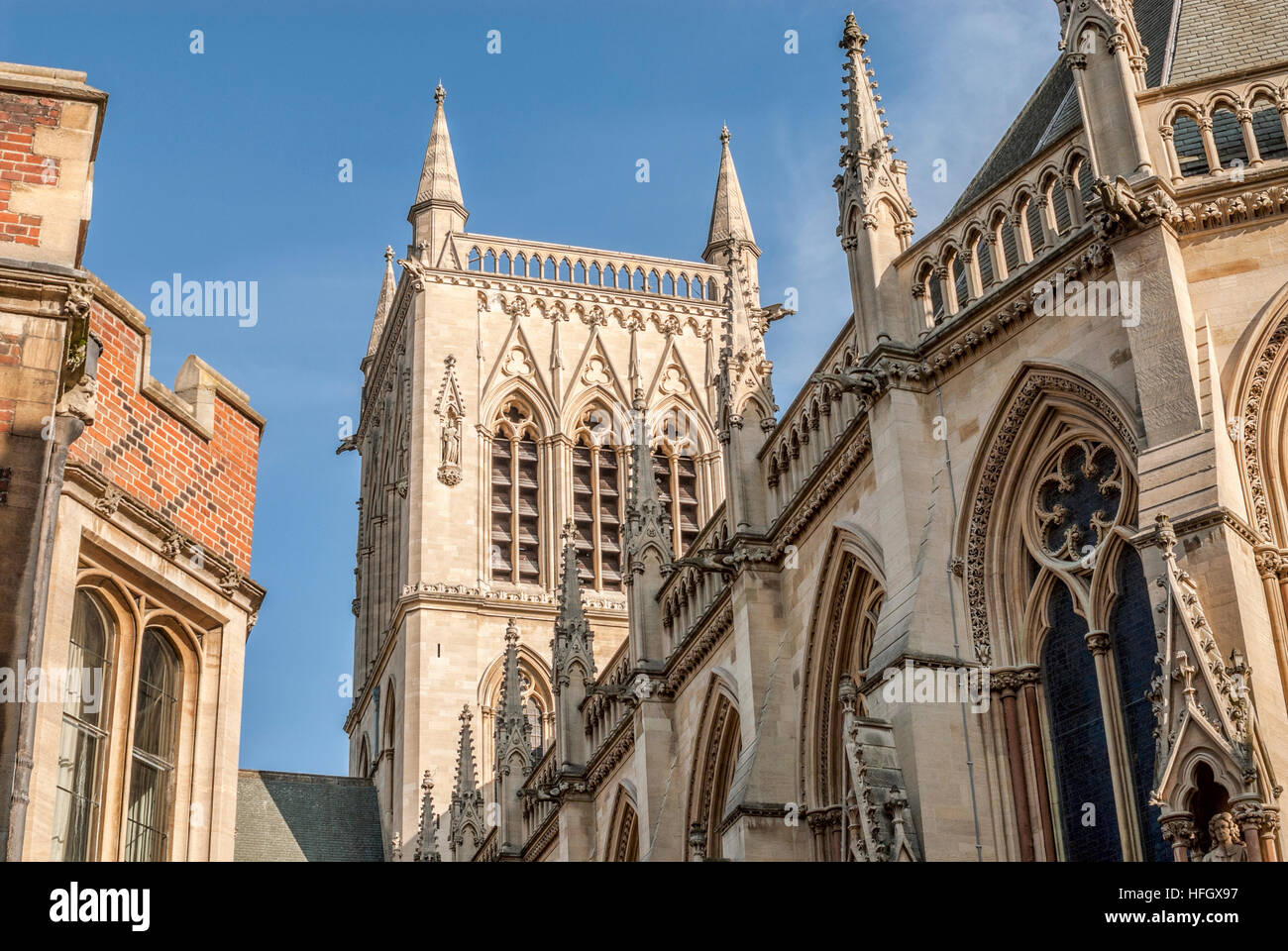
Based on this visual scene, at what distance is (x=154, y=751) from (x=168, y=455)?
91.6 inches

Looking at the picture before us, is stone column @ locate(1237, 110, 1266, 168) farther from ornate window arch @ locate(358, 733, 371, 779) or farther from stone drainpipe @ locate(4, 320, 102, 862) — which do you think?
ornate window arch @ locate(358, 733, 371, 779)

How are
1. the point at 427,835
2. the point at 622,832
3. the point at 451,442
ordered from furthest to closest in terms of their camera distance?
the point at 451,442 → the point at 427,835 → the point at 622,832

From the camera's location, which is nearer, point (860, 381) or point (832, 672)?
point (860, 381)

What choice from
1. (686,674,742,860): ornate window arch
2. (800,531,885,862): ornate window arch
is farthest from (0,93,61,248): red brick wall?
(686,674,742,860): ornate window arch

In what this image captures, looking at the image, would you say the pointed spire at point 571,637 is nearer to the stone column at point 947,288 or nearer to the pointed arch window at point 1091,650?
the stone column at point 947,288

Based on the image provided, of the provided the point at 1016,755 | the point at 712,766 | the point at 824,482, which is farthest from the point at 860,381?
the point at 712,766

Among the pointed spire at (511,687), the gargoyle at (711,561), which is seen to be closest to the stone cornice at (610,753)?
the gargoyle at (711,561)

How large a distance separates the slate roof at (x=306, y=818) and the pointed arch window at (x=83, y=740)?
31.4 m

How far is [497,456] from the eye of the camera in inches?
1866

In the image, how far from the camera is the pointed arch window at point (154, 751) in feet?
43.1

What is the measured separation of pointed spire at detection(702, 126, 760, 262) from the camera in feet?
173

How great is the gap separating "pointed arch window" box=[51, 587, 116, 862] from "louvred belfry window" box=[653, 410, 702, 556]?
3408 cm

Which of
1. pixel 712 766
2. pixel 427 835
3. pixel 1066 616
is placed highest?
pixel 427 835

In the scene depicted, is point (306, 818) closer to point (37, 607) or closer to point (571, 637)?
point (571, 637)
